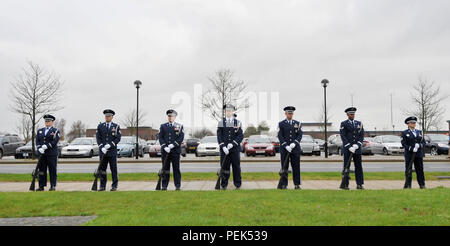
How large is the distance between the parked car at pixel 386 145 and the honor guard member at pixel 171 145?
65.8ft

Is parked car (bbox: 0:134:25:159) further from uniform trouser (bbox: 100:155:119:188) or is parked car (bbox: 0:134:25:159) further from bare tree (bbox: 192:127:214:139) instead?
bare tree (bbox: 192:127:214:139)

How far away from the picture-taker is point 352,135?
9430 mm

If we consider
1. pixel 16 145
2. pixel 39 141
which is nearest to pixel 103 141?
pixel 39 141

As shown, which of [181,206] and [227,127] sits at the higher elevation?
[227,127]

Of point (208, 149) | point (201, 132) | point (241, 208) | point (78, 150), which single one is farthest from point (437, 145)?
point (201, 132)

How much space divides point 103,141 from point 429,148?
2474 centimetres

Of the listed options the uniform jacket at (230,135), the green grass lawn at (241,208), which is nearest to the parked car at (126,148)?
the uniform jacket at (230,135)

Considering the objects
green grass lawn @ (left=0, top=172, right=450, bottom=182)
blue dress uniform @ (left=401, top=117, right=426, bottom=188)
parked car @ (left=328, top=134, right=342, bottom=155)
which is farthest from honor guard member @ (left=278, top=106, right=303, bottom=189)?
parked car @ (left=328, top=134, right=342, bottom=155)

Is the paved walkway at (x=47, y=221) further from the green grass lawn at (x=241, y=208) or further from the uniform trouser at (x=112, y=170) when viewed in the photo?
the uniform trouser at (x=112, y=170)

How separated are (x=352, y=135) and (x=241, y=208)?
4684 millimetres

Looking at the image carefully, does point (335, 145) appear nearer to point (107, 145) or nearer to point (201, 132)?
point (107, 145)

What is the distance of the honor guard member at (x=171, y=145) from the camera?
9359mm

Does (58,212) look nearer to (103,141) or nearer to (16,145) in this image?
(103,141)

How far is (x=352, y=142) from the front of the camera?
9.45 meters
